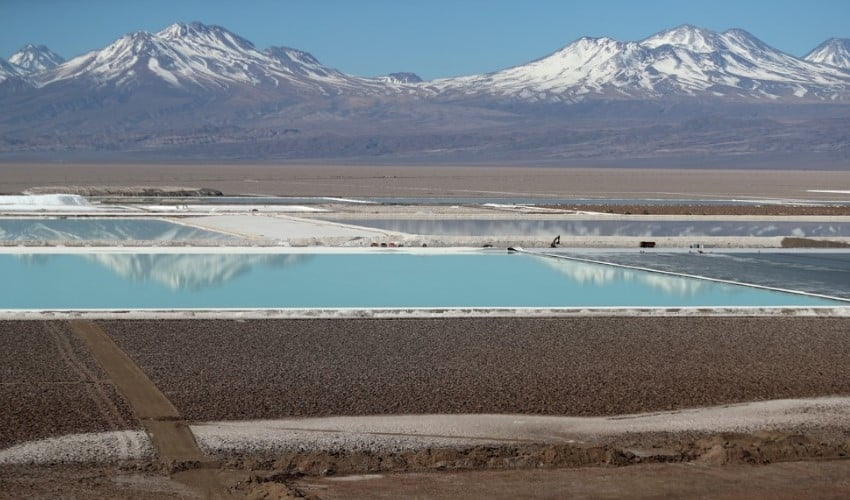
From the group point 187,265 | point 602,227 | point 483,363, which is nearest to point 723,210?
point 602,227

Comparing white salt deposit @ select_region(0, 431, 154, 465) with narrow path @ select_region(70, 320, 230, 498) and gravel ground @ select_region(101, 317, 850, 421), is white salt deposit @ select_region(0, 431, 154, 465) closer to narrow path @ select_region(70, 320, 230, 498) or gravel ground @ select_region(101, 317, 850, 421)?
narrow path @ select_region(70, 320, 230, 498)

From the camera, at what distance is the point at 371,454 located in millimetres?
6645

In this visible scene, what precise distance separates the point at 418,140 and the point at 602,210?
108285 millimetres

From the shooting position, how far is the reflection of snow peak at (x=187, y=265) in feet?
44.4

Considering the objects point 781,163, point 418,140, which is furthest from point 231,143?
point 781,163

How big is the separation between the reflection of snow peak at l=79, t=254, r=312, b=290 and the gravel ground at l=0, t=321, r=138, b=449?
11.6ft

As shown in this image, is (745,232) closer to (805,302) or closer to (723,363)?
(805,302)

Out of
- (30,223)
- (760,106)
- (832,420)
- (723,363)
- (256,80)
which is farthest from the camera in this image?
(256,80)

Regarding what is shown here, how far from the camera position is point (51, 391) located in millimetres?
7852

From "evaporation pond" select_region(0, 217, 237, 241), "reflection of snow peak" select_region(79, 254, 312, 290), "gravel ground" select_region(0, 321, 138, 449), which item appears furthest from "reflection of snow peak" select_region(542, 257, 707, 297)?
"gravel ground" select_region(0, 321, 138, 449)

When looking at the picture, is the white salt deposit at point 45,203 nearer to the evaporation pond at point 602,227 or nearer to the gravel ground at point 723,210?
the evaporation pond at point 602,227

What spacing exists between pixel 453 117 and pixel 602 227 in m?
137

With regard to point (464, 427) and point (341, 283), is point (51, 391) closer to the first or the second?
point (464, 427)

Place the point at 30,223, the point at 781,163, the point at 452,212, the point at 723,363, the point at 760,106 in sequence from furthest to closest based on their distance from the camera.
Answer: the point at 760,106, the point at 781,163, the point at 452,212, the point at 30,223, the point at 723,363
